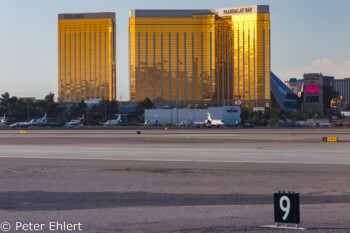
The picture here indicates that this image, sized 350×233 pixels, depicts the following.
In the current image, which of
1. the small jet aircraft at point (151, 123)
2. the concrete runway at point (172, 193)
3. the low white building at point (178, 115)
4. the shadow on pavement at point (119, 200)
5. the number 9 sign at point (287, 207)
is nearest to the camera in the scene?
the number 9 sign at point (287, 207)

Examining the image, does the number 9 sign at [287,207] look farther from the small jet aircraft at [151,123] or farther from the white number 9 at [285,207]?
the small jet aircraft at [151,123]

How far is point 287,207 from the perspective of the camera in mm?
12664

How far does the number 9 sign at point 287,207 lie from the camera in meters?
12.5

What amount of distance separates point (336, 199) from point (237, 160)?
15835 millimetres

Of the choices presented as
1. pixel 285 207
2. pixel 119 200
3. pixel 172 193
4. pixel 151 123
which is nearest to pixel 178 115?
pixel 151 123

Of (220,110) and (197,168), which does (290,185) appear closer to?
(197,168)

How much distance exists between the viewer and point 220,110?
15662 cm

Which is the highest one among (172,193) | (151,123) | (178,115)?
(178,115)

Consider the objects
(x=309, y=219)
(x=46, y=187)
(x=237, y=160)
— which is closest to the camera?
(x=309, y=219)

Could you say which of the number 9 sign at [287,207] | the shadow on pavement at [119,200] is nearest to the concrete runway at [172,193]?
the shadow on pavement at [119,200]

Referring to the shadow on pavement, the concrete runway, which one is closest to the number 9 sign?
the concrete runway

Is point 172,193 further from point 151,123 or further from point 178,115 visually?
point 178,115

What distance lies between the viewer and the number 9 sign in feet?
41.0

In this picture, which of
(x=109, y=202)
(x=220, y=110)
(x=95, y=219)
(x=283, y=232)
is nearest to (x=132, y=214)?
(x=95, y=219)
